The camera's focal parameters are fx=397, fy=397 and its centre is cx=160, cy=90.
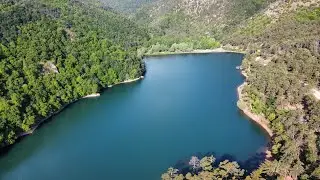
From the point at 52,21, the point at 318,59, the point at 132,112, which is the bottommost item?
the point at 132,112

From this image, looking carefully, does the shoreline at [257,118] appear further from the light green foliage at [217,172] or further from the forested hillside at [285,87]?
the light green foliage at [217,172]

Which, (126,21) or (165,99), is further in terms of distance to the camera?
(126,21)

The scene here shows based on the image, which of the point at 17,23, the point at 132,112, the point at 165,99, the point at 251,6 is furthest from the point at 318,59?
the point at 251,6

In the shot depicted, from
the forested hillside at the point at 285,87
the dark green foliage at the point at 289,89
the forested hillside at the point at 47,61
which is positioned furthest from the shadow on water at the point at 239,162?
the forested hillside at the point at 47,61

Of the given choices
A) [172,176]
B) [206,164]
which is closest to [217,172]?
[206,164]

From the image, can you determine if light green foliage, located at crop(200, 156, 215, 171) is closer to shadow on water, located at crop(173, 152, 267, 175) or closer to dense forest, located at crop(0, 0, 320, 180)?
dense forest, located at crop(0, 0, 320, 180)

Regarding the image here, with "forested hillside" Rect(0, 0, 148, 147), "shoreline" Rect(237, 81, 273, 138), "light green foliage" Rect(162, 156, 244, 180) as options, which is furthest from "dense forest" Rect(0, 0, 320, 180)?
"shoreline" Rect(237, 81, 273, 138)

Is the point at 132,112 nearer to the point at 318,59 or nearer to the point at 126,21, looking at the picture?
the point at 318,59
